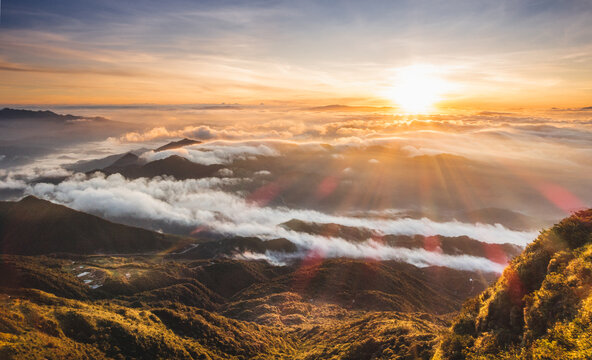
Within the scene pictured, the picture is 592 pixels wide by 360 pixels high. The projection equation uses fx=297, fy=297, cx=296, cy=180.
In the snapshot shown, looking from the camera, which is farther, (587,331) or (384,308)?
(384,308)

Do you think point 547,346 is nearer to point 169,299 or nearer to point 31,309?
point 31,309

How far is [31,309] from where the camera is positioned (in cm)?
6631

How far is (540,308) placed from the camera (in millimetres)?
33250

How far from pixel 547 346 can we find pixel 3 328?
8642 cm

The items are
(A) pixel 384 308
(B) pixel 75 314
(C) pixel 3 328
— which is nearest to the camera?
(C) pixel 3 328

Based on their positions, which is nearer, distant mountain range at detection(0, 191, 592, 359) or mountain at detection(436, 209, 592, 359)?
mountain at detection(436, 209, 592, 359)

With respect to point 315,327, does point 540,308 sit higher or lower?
higher

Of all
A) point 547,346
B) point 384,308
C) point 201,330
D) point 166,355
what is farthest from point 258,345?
point 384,308

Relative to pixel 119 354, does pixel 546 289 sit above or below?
above

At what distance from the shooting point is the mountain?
27.5 m

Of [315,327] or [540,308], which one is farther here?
[315,327]

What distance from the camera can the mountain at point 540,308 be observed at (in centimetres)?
2753

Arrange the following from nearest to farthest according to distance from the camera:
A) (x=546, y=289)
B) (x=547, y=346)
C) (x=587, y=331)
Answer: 1. (x=587, y=331)
2. (x=547, y=346)
3. (x=546, y=289)

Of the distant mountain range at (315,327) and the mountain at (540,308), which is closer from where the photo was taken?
the mountain at (540,308)
